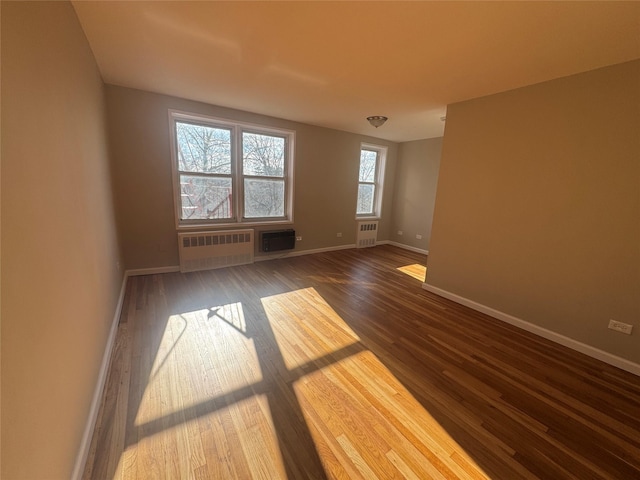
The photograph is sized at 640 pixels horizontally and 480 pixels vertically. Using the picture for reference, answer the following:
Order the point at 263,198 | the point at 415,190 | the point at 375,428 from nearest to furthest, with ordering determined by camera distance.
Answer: the point at 375,428 < the point at 263,198 < the point at 415,190

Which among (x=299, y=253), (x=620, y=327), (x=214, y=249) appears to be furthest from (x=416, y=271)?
(x=214, y=249)

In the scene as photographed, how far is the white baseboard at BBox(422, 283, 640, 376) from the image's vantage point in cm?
217

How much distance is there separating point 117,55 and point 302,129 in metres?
2.79

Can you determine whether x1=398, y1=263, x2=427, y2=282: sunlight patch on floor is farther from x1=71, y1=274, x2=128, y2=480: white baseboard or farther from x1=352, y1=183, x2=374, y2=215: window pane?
x1=71, y1=274, x2=128, y2=480: white baseboard

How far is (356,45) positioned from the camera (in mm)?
2029

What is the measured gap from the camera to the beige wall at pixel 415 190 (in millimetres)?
5539

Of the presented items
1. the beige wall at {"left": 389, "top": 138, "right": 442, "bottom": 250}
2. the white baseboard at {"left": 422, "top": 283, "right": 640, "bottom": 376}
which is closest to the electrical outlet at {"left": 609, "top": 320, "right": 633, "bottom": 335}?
the white baseboard at {"left": 422, "top": 283, "right": 640, "bottom": 376}

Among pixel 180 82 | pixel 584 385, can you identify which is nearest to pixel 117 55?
pixel 180 82

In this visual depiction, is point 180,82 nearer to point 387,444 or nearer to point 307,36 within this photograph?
point 307,36

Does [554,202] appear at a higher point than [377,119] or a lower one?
lower

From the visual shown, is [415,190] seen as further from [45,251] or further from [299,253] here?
[45,251]

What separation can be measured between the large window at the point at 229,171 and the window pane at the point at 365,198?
1.96 m

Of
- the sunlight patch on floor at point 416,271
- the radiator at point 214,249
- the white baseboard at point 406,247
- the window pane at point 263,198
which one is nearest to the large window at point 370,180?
the white baseboard at point 406,247

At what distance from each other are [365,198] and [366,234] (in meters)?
0.88
